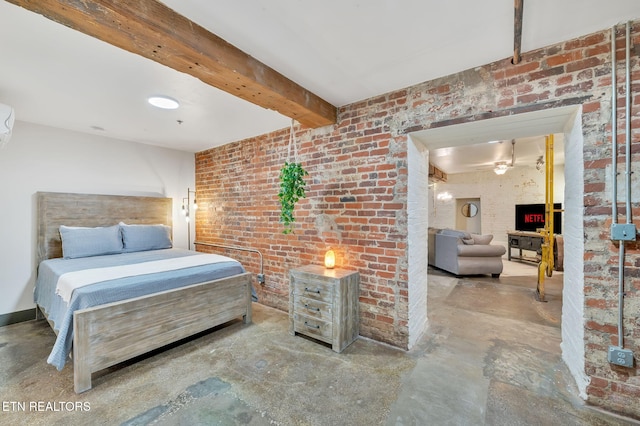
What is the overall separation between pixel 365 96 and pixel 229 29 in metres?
1.43

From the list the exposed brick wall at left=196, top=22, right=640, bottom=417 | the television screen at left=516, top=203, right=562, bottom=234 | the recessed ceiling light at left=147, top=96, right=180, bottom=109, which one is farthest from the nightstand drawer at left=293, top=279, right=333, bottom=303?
the television screen at left=516, top=203, right=562, bottom=234

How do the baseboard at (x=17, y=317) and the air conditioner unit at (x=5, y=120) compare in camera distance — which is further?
the baseboard at (x=17, y=317)

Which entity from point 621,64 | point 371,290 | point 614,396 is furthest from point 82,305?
point 621,64

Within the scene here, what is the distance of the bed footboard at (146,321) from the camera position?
1955 millimetres

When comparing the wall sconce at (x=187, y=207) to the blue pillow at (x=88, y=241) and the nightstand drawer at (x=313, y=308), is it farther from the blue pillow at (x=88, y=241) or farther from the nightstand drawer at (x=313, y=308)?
the nightstand drawer at (x=313, y=308)

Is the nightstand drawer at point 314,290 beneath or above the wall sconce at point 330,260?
beneath

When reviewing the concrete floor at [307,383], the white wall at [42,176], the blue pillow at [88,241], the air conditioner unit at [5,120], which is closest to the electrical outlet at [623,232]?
the concrete floor at [307,383]

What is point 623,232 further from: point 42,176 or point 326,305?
point 42,176

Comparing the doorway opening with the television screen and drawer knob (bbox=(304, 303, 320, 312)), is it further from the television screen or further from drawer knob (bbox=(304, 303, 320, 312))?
the television screen

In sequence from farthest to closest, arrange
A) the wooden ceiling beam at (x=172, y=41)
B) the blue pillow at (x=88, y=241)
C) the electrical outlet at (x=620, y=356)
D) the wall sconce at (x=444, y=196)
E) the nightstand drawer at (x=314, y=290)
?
the wall sconce at (x=444, y=196), the blue pillow at (x=88, y=241), the nightstand drawer at (x=314, y=290), the electrical outlet at (x=620, y=356), the wooden ceiling beam at (x=172, y=41)

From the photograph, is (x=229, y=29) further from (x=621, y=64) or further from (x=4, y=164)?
(x=4, y=164)

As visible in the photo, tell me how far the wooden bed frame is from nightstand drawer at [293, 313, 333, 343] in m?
0.72

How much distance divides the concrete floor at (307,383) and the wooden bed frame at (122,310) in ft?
0.59

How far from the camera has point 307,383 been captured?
2.01m
